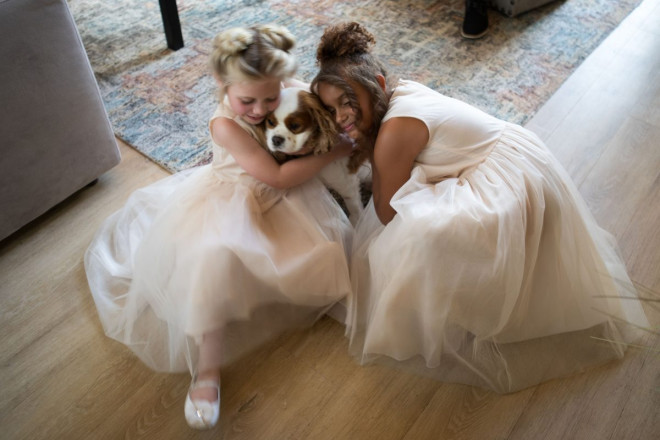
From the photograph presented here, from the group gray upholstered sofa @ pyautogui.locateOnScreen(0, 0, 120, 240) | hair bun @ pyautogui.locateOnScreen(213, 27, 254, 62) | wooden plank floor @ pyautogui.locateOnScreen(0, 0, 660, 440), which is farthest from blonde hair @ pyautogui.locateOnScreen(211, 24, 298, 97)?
wooden plank floor @ pyautogui.locateOnScreen(0, 0, 660, 440)

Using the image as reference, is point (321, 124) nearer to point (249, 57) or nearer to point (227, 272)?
point (249, 57)

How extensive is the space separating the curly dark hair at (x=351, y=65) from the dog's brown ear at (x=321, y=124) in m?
0.03

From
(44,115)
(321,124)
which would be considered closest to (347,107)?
(321,124)

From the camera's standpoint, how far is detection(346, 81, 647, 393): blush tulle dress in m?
1.25

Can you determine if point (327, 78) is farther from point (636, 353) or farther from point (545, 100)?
point (545, 100)

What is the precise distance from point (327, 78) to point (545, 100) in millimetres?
1281

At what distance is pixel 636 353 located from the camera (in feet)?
4.71

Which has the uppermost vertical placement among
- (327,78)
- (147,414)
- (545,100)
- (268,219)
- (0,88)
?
(327,78)

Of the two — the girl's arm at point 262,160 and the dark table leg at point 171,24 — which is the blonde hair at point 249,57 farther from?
the dark table leg at point 171,24

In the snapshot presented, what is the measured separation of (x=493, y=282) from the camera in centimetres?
127

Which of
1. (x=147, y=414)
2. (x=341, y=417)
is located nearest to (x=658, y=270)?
A: (x=341, y=417)

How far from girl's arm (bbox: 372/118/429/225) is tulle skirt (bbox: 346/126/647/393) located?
4 cm

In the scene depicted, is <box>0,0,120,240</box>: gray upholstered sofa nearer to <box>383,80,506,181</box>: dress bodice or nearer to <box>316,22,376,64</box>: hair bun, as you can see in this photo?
<box>316,22,376,64</box>: hair bun

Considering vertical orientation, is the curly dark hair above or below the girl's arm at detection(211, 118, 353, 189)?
above
